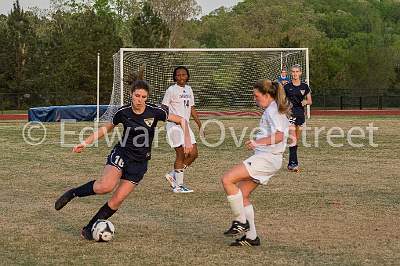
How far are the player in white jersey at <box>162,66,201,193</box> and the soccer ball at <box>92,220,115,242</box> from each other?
13.0ft

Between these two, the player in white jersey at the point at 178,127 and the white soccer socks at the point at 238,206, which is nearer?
the white soccer socks at the point at 238,206

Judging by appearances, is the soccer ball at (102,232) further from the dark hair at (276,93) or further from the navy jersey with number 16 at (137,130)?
the dark hair at (276,93)

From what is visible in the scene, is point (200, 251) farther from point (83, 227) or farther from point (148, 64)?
point (148, 64)

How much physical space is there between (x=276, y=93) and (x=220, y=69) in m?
31.3

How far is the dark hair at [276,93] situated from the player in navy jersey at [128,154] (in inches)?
48.4

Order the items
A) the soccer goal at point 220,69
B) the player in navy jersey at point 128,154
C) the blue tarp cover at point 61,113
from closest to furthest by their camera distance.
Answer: the player in navy jersey at point 128,154 → the soccer goal at point 220,69 → the blue tarp cover at point 61,113

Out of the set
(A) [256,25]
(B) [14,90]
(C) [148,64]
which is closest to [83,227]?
(C) [148,64]

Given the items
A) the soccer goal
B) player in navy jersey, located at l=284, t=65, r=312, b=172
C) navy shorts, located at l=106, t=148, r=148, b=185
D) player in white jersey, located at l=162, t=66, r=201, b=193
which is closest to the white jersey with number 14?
player in white jersey, located at l=162, t=66, r=201, b=193

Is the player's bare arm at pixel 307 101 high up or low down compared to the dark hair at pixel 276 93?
down

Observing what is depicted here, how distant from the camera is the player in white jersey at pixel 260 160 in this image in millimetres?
7758

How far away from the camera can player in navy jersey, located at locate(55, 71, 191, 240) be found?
8211 mm

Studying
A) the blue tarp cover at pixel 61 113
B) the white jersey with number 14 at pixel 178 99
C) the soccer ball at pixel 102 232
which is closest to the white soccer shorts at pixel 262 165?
the soccer ball at pixel 102 232

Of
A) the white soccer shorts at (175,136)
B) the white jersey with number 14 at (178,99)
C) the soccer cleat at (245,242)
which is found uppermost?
the white jersey with number 14 at (178,99)

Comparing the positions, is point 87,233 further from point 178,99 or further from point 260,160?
point 178,99
